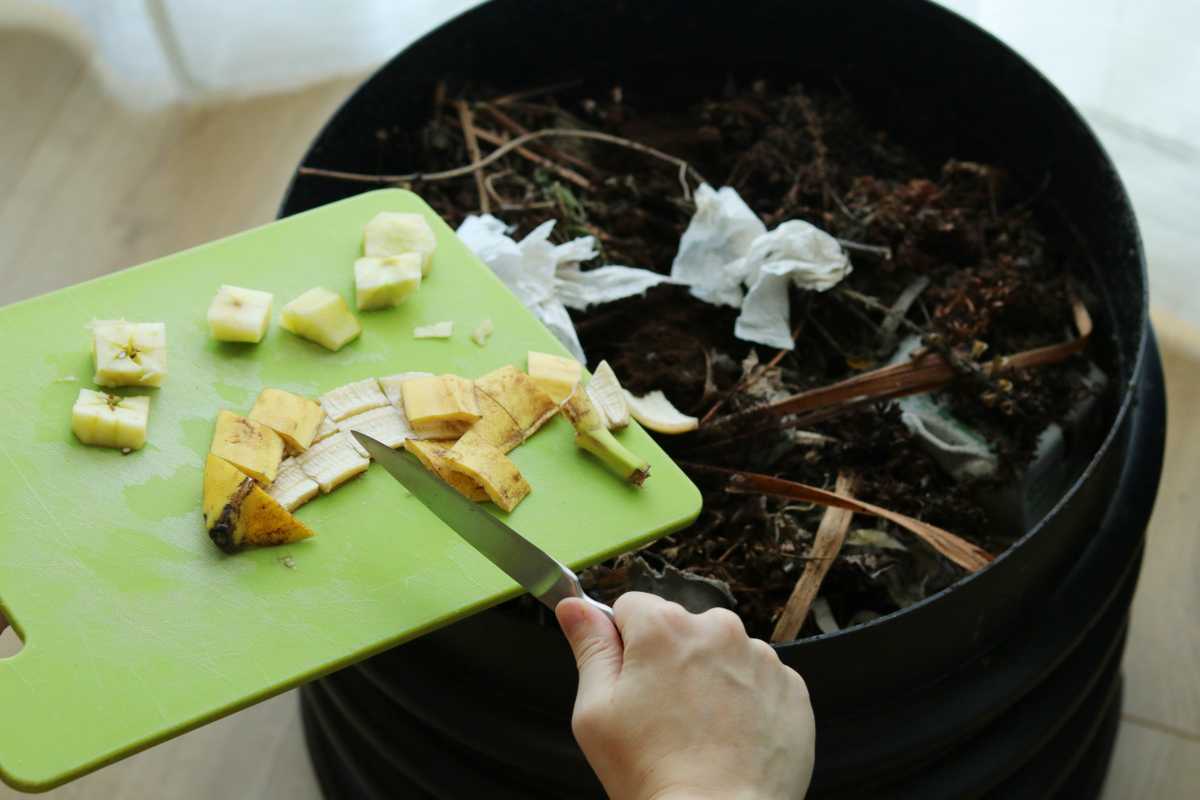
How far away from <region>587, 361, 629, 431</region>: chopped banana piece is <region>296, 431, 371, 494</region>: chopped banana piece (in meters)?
0.22

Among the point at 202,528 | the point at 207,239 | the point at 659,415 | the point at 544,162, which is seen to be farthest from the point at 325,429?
the point at 207,239

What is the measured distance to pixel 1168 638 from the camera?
1.86m

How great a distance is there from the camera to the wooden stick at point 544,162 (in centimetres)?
161

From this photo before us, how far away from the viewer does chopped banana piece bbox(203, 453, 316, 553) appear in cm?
107

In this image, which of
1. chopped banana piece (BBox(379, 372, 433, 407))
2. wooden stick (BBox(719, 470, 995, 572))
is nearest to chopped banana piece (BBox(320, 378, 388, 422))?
chopped banana piece (BBox(379, 372, 433, 407))

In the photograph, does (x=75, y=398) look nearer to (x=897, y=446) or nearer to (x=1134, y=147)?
(x=897, y=446)

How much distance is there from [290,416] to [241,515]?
0.11m

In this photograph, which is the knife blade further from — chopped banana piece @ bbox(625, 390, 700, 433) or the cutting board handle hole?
the cutting board handle hole

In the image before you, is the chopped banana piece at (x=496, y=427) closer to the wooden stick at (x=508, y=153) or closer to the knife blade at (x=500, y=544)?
the knife blade at (x=500, y=544)

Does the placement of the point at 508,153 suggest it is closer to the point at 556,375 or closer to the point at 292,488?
the point at 556,375

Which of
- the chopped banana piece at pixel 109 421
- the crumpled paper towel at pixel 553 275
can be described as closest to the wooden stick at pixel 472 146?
the crumpled paper towel at pixel 553 275

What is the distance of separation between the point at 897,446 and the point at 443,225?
534mm

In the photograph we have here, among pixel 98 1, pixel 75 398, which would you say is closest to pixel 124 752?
pixel 75 398

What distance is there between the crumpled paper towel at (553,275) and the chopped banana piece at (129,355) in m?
0.39
